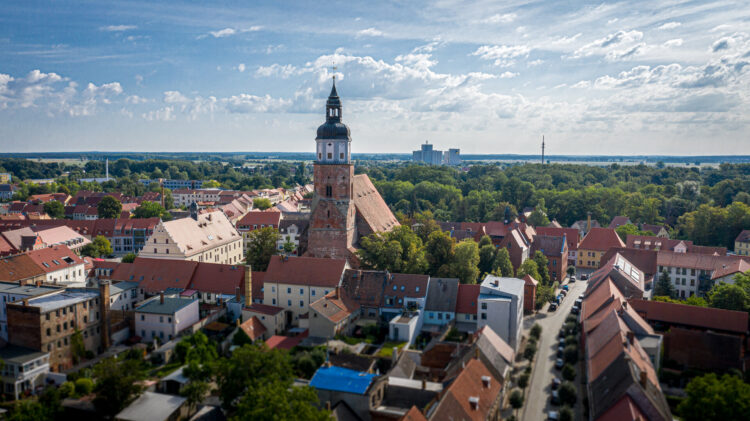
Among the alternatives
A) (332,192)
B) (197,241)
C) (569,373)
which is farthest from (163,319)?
(569,373)

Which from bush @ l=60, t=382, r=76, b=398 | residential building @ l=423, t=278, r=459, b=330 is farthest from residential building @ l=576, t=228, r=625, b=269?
bush @ l=60, t=382, r=76, b=398

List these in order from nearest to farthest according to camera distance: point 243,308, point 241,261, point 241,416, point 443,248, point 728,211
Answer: point 241,416 → point 243,308 → point 443,248 → point 241,261 → point 728,211

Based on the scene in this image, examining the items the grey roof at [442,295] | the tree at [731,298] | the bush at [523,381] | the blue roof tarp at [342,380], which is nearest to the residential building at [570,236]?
the tree at [731,298]

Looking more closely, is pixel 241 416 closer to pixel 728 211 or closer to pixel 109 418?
pixel 109 418

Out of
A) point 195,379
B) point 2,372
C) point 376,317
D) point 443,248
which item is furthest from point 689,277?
point 2,372

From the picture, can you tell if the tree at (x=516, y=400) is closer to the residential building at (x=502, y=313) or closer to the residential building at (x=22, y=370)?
the residential building at (x=502, y=313)

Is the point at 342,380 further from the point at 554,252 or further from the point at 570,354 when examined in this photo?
the point at 554,252
